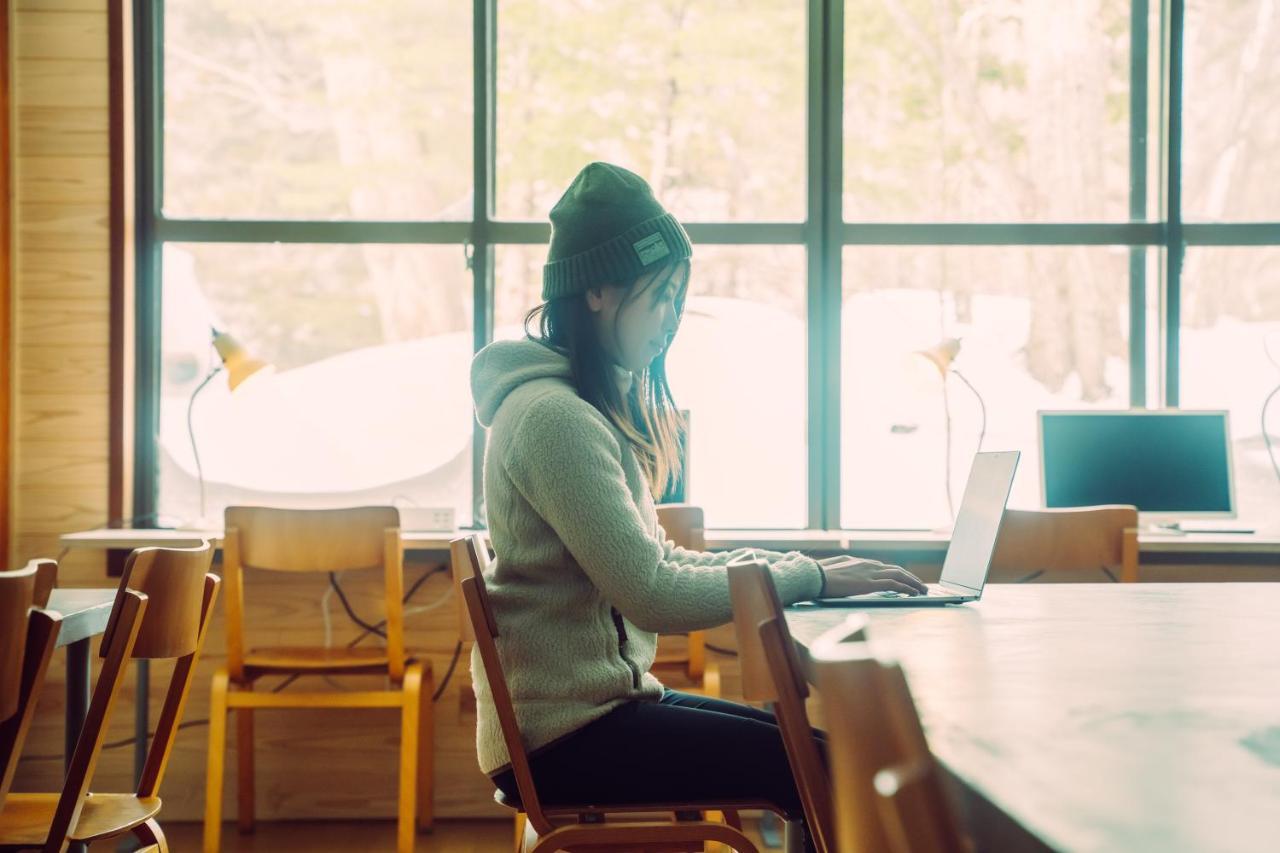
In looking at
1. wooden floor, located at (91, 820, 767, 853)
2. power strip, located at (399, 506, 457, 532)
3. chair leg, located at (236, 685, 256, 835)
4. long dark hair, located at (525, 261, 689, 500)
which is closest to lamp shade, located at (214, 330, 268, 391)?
power strip, located at (399, 506, 457, 532)

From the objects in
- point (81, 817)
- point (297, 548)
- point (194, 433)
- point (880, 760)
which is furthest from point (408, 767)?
point (880, 760)

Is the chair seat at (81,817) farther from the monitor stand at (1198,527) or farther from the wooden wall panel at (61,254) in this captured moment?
the monitor stand at (1198,527)

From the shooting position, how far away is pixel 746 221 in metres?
3.47

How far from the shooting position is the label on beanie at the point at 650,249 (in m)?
1.55

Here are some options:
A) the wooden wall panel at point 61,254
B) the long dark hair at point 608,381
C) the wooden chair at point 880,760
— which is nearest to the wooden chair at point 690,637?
the long dark hair at point 608,381

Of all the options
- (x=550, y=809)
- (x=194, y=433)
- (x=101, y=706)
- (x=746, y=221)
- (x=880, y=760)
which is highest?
(x=746, y=221)

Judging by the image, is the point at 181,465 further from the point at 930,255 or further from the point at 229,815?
the point at 930,255

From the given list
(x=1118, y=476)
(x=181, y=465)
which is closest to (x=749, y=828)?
(x=1118, y=476)

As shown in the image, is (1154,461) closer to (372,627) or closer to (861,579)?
(861,579)

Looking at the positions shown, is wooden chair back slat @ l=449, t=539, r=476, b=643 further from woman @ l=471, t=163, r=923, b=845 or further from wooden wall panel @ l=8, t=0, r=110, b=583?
wooden wall panel @ l=8, t=0, r=110, b=583

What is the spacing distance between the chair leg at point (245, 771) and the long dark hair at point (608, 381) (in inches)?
A: 67.2

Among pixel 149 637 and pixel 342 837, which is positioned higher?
Answer: pixel 149 637

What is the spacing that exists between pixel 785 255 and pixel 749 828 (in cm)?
160

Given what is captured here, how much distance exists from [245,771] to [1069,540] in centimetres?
207
